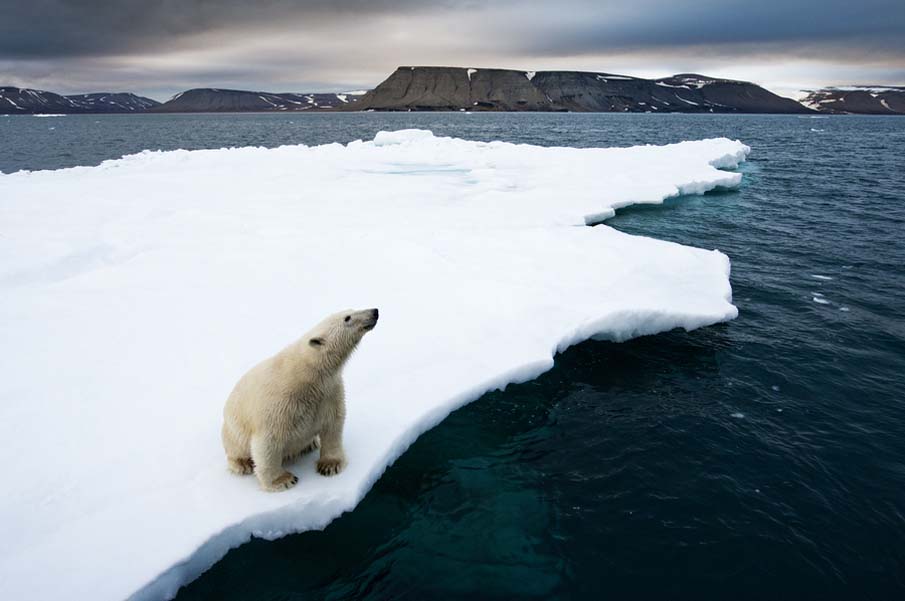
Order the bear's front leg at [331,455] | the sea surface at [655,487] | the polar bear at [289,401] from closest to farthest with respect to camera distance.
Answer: the polar bear at [289,401], the sea surface at [655,487], the bear's front leg at [331,455]

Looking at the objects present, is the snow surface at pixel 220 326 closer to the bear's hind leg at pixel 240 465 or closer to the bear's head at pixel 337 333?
the bear's hind leg at pixel 240 465

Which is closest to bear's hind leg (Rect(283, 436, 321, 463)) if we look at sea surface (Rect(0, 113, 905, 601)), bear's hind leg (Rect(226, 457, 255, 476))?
bear's hind leg (Rect(226, 457, 255, 476))

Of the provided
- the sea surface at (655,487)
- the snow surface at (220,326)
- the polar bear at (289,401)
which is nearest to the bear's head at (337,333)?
the polar bear at (289,401)

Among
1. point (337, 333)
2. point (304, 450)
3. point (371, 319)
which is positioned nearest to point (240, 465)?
point (304, 450)

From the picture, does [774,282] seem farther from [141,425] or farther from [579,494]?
[141,425]

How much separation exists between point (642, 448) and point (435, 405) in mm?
2637

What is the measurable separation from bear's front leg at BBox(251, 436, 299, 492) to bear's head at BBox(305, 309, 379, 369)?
2.50 ft

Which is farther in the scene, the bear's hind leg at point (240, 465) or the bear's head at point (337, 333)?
the bear's hind leg at point (240, 465)

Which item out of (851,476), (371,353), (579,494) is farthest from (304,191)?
(851,476)

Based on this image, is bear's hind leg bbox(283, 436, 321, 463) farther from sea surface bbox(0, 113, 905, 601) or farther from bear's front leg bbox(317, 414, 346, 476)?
sea surface bbox(0, 113, 905, 601)

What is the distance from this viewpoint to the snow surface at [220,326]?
3.99 metres

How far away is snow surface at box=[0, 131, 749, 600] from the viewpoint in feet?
13.1

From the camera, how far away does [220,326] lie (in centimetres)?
696

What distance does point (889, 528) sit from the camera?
16.5 feet
